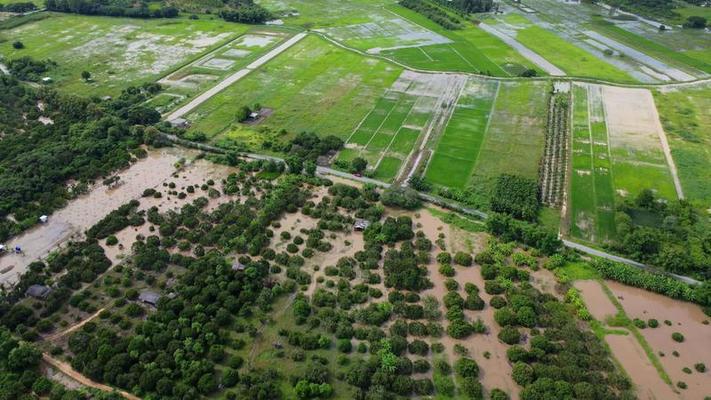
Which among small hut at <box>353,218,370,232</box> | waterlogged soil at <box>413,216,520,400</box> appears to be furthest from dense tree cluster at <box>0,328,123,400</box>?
waterlogged soil at <box>413,216,520,400</box>

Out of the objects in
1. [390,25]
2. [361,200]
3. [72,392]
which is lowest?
[72,392]

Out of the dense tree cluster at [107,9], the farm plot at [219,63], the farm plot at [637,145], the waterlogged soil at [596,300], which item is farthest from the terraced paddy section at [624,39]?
the dense tree cluster at [107,9]

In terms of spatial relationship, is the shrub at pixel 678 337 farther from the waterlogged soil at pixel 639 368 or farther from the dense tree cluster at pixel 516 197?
the dense tree cluster at pixel 516 197

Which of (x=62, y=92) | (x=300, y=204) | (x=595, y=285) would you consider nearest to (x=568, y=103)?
(x=595, y=285)

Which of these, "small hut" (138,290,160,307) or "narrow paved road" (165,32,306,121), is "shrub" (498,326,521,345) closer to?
"small hut" (138,290,160,307)

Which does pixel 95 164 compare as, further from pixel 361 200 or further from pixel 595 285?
pixel 595 285

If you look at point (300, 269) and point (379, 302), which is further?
point (300, 269)

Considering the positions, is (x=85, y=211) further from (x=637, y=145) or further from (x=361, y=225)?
(x=637, y=145)
